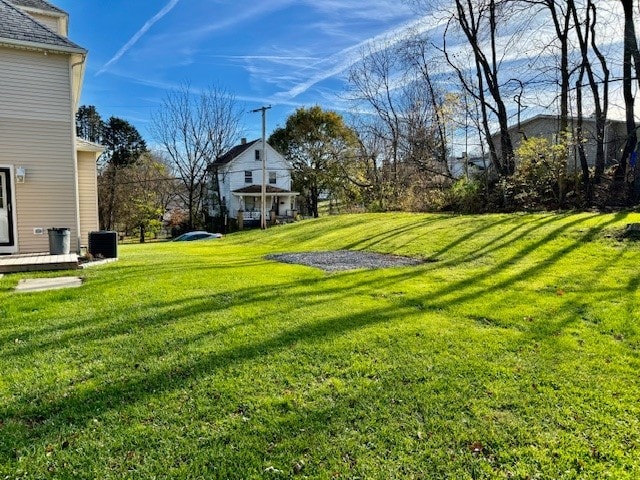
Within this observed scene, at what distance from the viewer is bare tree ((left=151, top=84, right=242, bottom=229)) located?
107 ft

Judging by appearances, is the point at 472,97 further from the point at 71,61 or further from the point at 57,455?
the point at 57,455

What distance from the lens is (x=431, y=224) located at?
40.3 feet

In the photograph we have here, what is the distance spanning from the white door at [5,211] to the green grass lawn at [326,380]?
11.5ft

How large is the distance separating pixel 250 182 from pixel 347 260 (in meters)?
28.4

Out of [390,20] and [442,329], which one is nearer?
[442,329]

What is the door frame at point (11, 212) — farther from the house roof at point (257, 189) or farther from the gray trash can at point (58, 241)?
the house roof at point (257, 189)

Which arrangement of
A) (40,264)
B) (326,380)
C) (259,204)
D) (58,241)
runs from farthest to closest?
(259,204), (58,241), (40,264), (326,380)

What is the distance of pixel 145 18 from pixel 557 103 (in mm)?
17115

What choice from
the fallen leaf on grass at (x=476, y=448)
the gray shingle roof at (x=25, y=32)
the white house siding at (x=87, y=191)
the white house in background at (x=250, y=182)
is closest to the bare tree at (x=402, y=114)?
the white house in background at (x=250, y=182)

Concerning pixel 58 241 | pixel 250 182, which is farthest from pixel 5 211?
pixel 250 182

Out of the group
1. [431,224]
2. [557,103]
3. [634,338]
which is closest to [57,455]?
[634,338]

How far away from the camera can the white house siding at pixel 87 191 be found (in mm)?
11898

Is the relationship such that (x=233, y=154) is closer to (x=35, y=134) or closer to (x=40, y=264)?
(x=35, y=134)

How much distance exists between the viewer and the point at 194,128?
33.7 m
